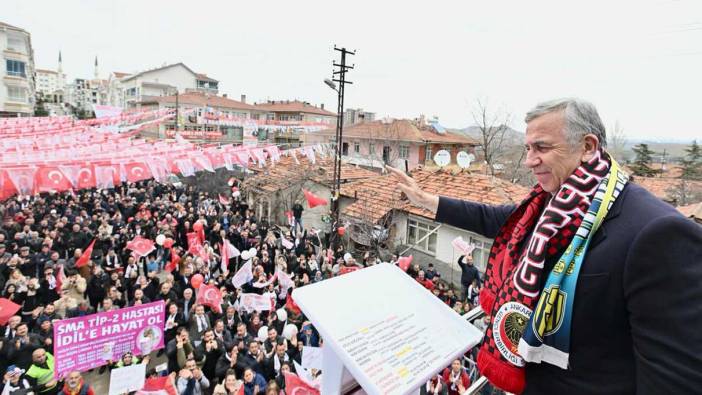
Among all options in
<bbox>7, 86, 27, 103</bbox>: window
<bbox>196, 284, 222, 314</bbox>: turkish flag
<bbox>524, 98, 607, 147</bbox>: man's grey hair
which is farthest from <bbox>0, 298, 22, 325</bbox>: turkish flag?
<bbox>7, 86, 27, 103</bbox>: window

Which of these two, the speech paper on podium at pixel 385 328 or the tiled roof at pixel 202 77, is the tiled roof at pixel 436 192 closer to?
the speech paper on podium at pixel 385 328

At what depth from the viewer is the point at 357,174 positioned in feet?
Answer: 81.8

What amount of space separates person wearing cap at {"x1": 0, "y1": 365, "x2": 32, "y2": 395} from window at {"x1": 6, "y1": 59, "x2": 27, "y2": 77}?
188ft

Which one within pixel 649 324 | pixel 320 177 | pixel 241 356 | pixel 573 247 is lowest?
pixel 241 356

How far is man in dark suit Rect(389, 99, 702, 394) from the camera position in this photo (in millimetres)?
1078

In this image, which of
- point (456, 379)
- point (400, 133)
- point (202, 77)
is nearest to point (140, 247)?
point (456, 379)

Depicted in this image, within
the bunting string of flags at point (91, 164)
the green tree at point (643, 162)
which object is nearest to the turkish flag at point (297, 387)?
the bunting string of flags at point (91, 164)

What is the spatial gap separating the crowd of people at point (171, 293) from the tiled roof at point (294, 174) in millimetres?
5947

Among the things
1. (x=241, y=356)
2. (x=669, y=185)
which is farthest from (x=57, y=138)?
(x=669, y=185)

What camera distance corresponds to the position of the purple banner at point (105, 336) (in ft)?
21.2

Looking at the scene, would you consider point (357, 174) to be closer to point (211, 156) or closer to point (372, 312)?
point (211, 156)

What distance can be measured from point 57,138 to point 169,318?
2567 cm

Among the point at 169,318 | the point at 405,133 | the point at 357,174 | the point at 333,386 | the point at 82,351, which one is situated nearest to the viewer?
the point at 333,386

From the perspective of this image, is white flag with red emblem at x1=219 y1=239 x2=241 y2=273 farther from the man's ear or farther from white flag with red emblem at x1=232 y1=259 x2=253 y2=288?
the man's ear
